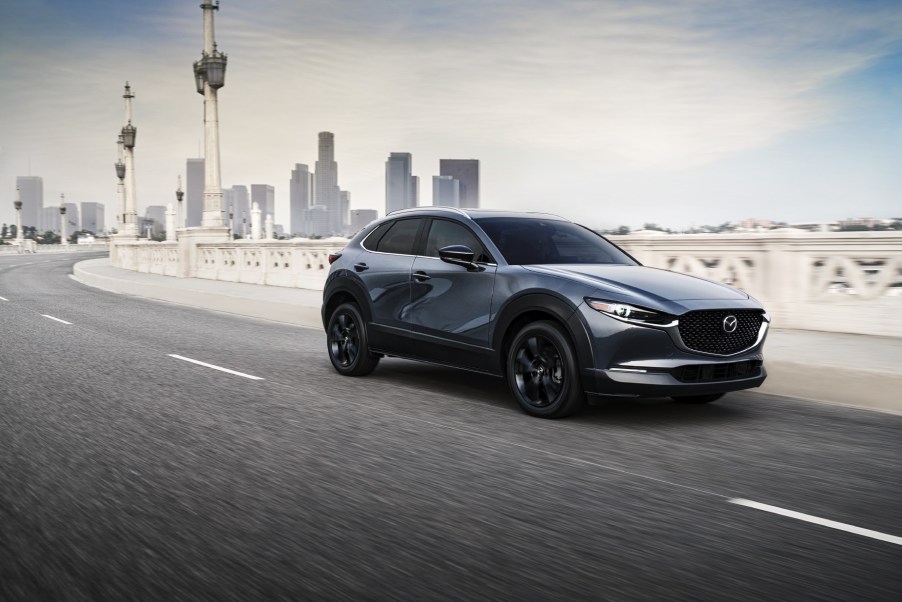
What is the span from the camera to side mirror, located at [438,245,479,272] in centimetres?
741

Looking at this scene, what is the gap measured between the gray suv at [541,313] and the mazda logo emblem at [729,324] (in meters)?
0.01

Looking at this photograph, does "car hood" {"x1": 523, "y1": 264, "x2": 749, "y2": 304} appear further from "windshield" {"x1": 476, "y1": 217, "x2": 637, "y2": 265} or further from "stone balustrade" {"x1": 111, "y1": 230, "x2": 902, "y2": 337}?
"stone balustrade" {"x1": 111, "y1": 230, "x2": 902, "y2": 337}

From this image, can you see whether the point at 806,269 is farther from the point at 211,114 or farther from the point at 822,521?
the point at 211,114

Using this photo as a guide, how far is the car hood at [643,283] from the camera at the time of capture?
6621 mm

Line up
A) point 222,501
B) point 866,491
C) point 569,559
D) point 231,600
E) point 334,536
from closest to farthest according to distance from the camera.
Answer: point 231,600, point 569,559, point 334,536, point 222,501, point 866,491

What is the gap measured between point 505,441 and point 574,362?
84cm

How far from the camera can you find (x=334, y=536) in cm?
412

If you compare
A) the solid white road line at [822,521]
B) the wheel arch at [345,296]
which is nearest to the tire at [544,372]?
the solid white road line at [822,521]

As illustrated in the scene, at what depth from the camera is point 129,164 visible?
4772cm

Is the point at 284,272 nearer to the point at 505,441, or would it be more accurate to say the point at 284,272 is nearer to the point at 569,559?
the point at 505,441

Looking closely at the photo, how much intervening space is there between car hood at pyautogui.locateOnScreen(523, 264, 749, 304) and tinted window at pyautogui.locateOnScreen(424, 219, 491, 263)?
0.77 meters

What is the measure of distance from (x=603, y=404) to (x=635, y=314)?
4.77ft

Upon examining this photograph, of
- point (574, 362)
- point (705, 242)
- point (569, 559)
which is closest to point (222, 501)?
point (569, 559)

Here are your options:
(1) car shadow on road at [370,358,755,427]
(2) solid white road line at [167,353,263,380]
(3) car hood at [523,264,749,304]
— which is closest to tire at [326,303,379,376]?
(1) car shadow on road at [370,358,755,427]
